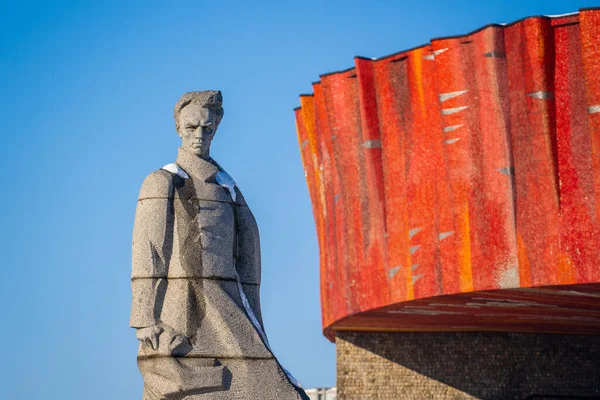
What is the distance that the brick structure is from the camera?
22812mm

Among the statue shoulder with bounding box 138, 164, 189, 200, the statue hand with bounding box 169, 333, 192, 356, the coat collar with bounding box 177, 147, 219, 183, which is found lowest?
the statue hand with bounding box 169, 333, 192, 356

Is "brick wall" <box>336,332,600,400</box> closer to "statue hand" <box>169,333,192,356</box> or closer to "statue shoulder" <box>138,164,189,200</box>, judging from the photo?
"statue shoulder" <box>138,164,189,200</box>

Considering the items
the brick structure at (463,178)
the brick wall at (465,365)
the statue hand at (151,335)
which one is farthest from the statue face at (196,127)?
the brick wall at (465,365)

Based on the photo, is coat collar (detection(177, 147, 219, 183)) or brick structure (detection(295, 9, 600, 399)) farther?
brick structure (detection(295, 9, 600, 399))

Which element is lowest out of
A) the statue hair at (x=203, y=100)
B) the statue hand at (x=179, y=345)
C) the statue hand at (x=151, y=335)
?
the statue hand at (x=179, y=345)

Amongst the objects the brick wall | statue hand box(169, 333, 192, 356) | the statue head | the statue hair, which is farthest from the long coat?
the brick wall

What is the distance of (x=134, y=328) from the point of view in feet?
25.5

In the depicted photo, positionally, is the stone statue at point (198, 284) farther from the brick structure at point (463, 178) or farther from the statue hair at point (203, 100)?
the brick structure at point (463, 178)

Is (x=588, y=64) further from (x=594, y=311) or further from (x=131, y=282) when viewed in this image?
(x=131, y=282)

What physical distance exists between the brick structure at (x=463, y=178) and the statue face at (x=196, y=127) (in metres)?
15.6

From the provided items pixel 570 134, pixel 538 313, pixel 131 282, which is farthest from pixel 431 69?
pixel 131 282

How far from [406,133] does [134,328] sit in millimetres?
18309

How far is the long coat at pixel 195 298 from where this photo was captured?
25.0ft

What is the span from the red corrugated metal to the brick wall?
400 cm
